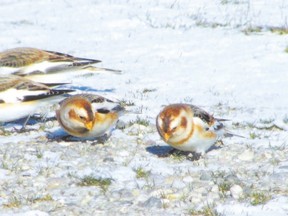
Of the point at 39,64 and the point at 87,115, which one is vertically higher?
the point at 87,115

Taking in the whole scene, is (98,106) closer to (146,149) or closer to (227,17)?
(146,149)

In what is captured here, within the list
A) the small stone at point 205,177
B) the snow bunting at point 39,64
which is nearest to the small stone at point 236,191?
the small stone at point 205,177

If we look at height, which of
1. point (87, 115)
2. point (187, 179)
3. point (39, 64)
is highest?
point (87, 115)

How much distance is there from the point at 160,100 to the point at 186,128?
328cm

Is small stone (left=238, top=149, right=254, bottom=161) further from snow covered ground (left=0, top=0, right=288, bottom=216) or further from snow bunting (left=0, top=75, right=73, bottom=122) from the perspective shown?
snow bunting (left=0, top=75, right=73, bottom=122)

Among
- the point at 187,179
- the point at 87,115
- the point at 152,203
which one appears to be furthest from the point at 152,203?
the point at 87,115

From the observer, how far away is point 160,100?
38.3 feet

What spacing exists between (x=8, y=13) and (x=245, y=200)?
10.7 metres

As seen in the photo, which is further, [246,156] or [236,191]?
[246,156]

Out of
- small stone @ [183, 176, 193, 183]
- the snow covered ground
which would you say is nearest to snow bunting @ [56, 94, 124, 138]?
the snow covered ground

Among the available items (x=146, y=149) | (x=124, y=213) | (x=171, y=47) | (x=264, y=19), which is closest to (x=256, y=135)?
(x=146, y=149)

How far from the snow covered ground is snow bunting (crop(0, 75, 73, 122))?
0.88ft

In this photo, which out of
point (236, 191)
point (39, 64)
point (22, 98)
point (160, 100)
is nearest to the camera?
point (236, 191)

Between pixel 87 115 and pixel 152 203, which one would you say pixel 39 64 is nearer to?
pixel 87 115
